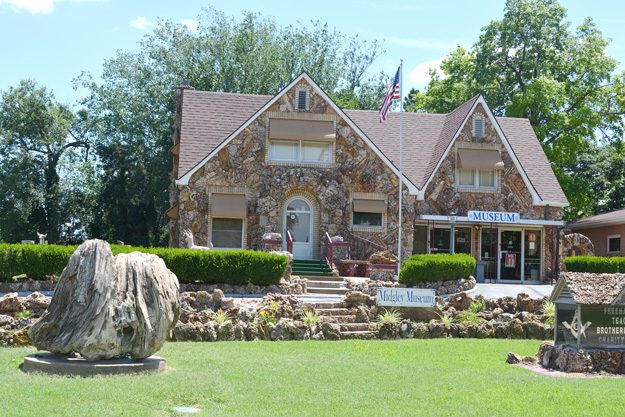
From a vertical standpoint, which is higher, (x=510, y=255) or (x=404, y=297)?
(x=510, y=255)

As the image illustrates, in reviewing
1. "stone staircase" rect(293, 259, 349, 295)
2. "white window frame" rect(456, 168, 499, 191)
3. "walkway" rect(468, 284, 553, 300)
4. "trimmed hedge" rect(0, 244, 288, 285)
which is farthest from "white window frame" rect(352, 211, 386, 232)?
"trimmed hedge" rect(0, 244, 288, 285)

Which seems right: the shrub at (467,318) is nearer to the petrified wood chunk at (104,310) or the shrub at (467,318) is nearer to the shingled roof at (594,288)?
the shingled roof at (594,288)

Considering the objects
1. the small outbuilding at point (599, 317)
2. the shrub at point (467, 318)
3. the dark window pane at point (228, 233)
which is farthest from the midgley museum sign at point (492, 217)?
Answer: the small outbuilding at point (599, 317)

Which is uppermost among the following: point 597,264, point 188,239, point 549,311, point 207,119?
point 207,119

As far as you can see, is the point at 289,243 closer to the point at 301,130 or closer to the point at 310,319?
the point at 301,130

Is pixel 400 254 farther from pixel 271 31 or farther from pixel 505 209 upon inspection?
pixel 271 31

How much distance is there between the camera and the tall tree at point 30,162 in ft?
155

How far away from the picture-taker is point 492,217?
33688 mm

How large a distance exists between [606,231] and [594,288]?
27046 mm

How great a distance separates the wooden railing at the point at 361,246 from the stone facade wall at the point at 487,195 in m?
3.59

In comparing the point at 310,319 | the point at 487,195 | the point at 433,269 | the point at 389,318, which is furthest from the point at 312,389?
the point at 487,195

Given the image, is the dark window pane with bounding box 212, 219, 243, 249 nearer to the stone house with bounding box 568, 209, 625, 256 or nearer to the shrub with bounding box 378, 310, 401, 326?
the shrub with bounding box 378, 310, 401, 326

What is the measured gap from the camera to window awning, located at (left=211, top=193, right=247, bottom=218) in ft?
105

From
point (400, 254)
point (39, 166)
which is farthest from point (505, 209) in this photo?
point (39, 166)
